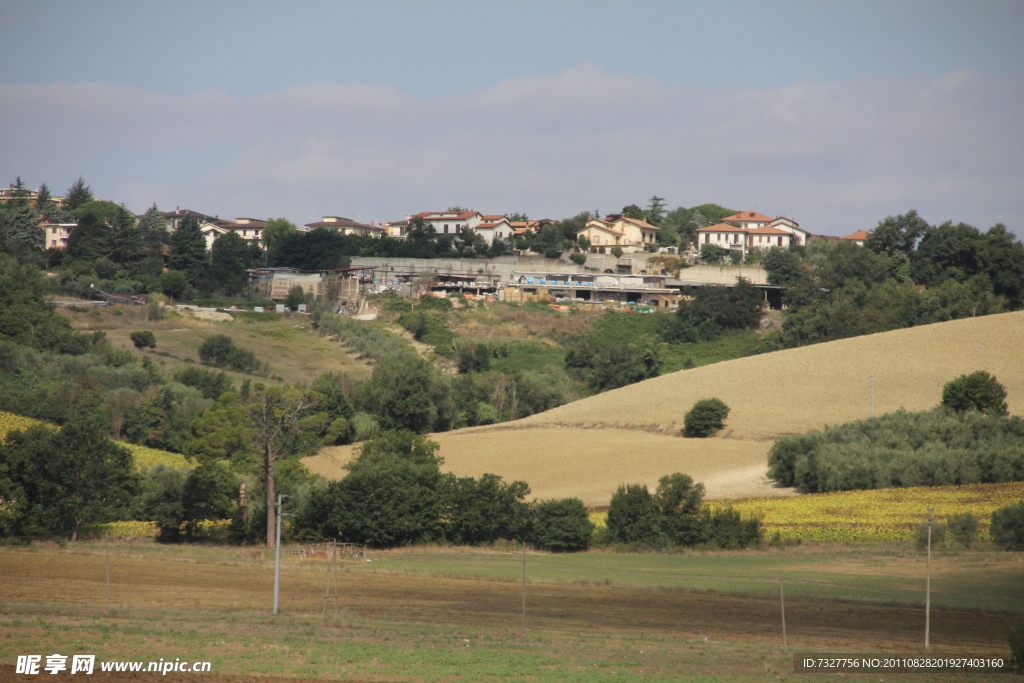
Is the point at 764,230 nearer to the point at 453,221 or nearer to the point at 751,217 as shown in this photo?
the point at 751,217

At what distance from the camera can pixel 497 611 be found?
89.8 feet

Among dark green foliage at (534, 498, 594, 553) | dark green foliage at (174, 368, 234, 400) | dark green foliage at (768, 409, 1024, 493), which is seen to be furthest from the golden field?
dark green foliage at (174, 368, 234, 400)

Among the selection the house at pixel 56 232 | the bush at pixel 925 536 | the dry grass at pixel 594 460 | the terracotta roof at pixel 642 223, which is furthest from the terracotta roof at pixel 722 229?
the bush at pixel 925 536

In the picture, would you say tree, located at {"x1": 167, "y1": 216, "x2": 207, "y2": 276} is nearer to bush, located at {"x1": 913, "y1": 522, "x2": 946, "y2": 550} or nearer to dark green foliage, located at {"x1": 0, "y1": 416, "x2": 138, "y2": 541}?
dark green foliage, located at {"x1": 0, "y1": 416, "x2": 138, "y2": 541}

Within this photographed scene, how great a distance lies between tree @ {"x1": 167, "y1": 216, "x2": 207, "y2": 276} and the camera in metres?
130

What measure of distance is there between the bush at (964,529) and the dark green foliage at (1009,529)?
61 cm

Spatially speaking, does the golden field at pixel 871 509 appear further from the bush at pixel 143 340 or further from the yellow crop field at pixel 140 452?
the bush at pixel 143 340

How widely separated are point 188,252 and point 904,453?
101 m

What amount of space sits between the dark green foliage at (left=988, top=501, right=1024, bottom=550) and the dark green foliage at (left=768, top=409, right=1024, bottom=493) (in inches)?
484

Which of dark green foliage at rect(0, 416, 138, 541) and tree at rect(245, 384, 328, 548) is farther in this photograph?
tree at rect(245, 384, 328, 548)

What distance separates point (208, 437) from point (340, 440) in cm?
3053

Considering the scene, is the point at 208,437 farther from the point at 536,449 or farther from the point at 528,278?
the point at 528,278

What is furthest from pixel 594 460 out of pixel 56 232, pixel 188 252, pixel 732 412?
pixel 56 232

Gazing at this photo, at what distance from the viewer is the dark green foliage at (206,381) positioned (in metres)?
79.4
